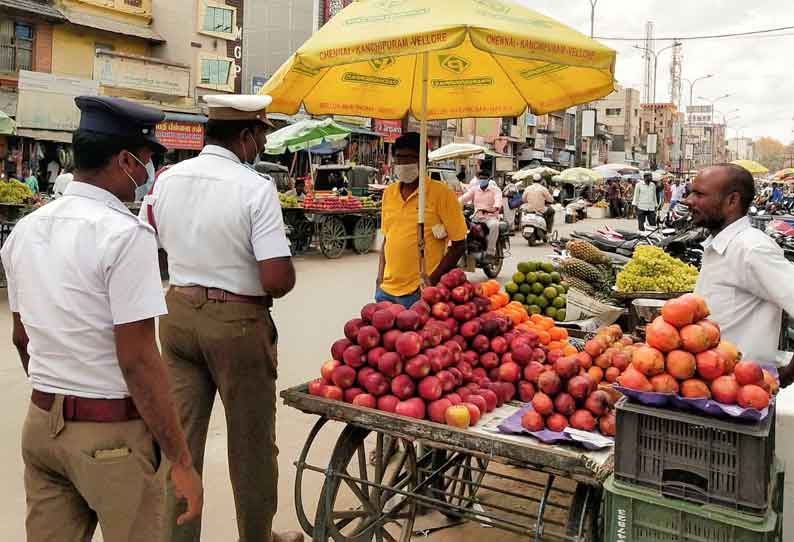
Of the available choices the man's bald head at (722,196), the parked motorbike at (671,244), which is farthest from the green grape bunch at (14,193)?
the man's bald head at (722,196)

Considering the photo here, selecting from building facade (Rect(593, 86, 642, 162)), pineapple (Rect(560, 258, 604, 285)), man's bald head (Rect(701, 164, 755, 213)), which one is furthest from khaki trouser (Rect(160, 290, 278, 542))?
building facade (Rect(593, 86, 642, 162))

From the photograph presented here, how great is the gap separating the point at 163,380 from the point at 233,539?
194 centimetres

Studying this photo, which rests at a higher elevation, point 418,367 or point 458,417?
point 418,367

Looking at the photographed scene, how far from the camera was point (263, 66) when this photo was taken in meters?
32.9

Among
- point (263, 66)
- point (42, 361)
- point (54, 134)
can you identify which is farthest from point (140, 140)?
point (263, 66)

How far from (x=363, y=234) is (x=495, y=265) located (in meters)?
3.54

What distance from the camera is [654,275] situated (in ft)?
19.2

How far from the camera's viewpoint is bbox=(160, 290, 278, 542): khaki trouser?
298 cm

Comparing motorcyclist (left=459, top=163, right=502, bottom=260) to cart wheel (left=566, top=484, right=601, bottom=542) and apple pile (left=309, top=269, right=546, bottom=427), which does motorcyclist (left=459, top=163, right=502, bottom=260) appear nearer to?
apple pile (left=309, top=269, right=546, bottom=427)

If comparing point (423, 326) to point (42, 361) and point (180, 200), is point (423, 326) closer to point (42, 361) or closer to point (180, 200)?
point (180, 200)

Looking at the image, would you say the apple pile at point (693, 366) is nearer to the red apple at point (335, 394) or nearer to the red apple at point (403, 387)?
the red apple at point (403, 387)

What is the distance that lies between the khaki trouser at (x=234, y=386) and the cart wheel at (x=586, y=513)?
1.33m

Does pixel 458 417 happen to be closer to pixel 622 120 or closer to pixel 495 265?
pixel 495 265

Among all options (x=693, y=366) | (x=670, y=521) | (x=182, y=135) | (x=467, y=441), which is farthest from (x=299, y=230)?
(x=670, y=521)
